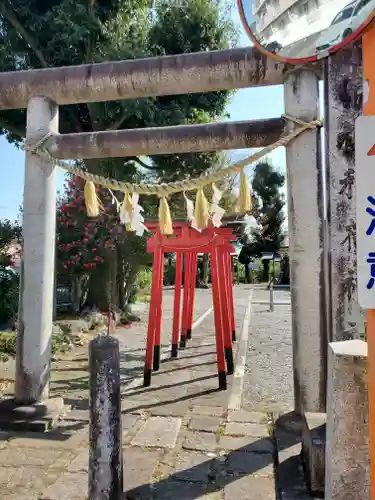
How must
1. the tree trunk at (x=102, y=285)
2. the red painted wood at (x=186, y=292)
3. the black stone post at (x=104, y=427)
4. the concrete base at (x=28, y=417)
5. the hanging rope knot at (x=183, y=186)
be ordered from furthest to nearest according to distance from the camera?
the tree trunk at (x=102, y=285)
the red painted wood at (x=186, y=292)
the concrete base at (x=28, y=417)
the hanging rope knot at (x=183, y=186)
the black stone post at (x=104, y=427)

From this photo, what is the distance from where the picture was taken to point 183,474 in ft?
10.9

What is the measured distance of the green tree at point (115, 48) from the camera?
9.66 m

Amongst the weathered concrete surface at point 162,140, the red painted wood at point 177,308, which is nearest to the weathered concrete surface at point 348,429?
the weathered concrete surface at point 162,140

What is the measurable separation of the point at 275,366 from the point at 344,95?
5.31 meters

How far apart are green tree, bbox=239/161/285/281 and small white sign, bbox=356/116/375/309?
96.0 ft

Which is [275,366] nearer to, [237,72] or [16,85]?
[237,72]

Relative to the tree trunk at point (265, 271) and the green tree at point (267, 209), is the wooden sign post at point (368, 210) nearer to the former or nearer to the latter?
the green tree at point (267, 209)

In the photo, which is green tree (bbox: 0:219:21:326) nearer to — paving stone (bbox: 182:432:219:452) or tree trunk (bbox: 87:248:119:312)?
tree trunk (bbox: 87:248:119:312)

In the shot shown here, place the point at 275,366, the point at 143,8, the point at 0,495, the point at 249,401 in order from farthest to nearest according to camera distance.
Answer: the point at 143,8 → the point at 275,366 → the point at 249,401 → the point at 0,495

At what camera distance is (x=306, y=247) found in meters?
3.84

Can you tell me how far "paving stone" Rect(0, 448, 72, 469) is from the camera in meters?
3.44

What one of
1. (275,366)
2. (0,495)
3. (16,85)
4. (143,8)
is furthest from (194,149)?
(143,8)

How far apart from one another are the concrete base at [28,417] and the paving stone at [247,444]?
5.60 ft

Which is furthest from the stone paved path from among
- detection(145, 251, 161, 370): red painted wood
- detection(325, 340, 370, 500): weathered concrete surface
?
detection(325, 340, 370, 500): weathered concrete surface
